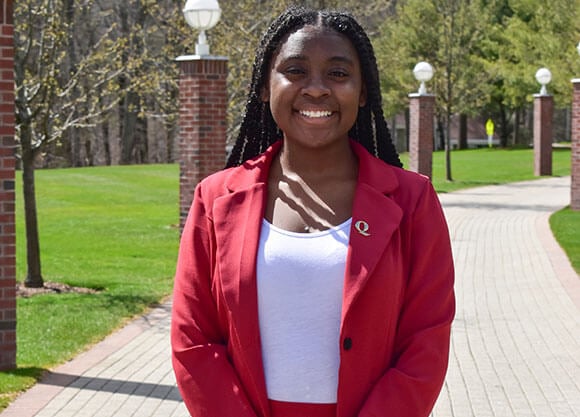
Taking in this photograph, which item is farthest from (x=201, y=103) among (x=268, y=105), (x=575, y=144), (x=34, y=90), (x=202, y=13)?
(x=268, y=105)

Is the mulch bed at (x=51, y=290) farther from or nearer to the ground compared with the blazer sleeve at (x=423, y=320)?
nearer to the ground

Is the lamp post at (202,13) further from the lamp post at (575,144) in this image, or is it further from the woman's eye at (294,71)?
the woman's eye at (294,71)

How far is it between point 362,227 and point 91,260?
12.3m

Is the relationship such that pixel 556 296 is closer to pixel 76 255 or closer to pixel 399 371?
pixel 76 255

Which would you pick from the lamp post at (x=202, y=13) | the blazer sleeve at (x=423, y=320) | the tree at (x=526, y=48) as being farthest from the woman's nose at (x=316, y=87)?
the tree at (x=526, y=48)

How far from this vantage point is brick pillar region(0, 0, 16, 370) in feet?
23.7

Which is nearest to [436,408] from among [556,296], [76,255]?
[556,296]

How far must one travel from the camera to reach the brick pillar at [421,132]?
90.0 feet

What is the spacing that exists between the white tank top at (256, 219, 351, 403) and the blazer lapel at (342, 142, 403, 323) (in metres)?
→ 0.03

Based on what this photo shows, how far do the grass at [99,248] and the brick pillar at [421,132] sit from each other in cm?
120

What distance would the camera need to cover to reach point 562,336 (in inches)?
355

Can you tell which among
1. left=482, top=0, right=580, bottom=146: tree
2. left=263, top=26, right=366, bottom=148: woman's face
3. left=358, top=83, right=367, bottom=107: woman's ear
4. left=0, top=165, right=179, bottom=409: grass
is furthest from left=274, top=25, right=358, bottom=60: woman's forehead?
left=482, top=0, right=580, bottom=146: tree

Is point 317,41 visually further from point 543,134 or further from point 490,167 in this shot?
point 490,167

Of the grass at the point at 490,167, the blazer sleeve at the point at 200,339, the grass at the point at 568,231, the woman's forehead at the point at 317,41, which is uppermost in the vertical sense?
the woman's forehead at the point at 317,41
